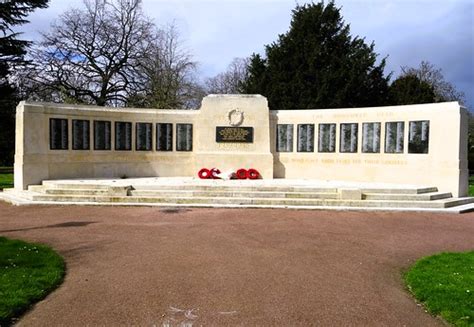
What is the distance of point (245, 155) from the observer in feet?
60.5

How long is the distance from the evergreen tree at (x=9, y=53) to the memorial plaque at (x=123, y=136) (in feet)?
56.0

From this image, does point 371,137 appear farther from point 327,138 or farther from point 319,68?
point 319,68

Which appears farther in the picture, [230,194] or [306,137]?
[306,137]

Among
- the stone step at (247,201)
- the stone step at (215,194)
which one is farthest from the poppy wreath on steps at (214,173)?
the stone step at (247,201)

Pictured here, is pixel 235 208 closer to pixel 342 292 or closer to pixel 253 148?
pixel 253 148

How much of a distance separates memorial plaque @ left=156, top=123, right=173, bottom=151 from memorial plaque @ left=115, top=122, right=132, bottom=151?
Result: 4.31ft

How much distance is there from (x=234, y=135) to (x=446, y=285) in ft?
44.7

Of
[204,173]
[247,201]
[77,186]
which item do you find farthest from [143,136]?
[247,201]

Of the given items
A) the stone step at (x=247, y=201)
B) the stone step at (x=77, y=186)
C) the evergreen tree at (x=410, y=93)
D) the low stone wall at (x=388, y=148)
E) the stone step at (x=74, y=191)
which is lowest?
the stone step at (x=247, y=201)

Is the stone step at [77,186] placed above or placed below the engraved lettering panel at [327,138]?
below

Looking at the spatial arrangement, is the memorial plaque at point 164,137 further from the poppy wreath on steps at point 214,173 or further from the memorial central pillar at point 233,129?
the poppy wreath on steps at point 214,173

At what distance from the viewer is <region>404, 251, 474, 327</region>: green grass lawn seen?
4.94 metres

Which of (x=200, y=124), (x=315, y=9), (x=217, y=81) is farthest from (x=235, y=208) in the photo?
(x=217, y=81)

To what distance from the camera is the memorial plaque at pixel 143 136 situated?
18.7 m
